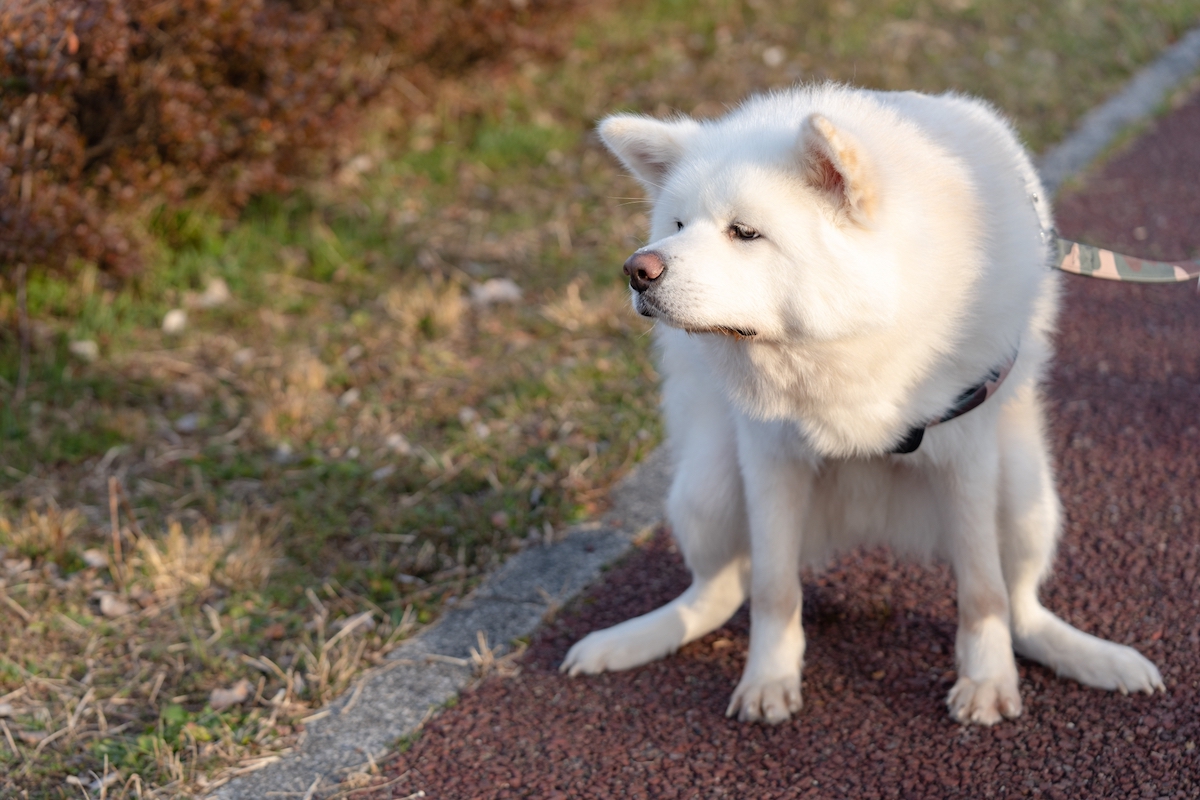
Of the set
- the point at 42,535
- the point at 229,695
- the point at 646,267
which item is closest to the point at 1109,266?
the point at 646,267

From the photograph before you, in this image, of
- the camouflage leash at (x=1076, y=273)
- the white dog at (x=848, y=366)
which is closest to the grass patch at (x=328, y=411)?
the white dog at (x=848, y=366)

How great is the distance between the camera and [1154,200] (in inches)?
240

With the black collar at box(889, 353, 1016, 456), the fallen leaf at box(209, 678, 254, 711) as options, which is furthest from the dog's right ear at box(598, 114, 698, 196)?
the fallen leaf at box(209, 678, 254, 711)

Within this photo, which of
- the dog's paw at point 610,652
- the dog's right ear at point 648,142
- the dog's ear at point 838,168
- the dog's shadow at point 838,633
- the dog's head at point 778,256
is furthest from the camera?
the dog's paw at point 610,652

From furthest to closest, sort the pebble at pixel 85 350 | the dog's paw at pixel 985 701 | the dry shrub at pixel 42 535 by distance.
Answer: the pebble at pixel 85 350, the dry shrub at pixel 42 535, the dog's paw at pixel 985 701

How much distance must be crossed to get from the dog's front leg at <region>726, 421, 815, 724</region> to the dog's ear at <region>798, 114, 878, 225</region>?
694 millimetres

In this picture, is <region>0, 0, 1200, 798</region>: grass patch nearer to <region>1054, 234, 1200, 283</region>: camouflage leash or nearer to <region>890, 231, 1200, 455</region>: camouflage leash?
<region>890, 231, 1200, 455</region>: camouflage leash

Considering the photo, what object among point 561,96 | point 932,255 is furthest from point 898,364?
point 561,96

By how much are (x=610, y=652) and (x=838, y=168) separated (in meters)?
1.54

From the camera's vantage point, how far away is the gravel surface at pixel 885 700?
271 centimetres

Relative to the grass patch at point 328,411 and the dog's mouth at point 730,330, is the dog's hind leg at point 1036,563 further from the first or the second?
the grass patch at point 328,411

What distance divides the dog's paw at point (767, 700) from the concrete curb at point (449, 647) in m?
0.70

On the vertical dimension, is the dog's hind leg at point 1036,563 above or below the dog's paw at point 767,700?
above

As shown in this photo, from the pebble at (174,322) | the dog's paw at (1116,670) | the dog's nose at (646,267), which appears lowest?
the pebble at (174,322)
